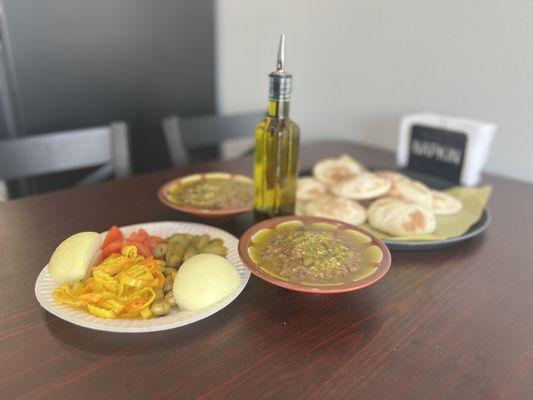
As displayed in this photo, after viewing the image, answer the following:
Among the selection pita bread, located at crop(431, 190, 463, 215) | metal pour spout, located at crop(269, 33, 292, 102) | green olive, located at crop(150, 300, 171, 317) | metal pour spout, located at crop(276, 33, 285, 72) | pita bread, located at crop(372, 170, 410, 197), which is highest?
metal pour spout, located at crop(276, 33, 285, 72)

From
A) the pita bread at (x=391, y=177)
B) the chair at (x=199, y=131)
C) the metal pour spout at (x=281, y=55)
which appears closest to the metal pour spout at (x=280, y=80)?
the metal pour spout at (x=281, y=55)

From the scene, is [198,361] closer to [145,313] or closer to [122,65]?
[145,313]

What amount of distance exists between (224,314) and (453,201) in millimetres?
704

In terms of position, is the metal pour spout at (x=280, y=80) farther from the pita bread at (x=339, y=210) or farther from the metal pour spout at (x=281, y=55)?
the pita bread at (x=339, y=210)

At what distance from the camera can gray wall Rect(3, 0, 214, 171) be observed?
172 cm

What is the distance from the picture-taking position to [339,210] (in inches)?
36.6

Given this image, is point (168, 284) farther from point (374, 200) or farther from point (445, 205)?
point (445, 205)

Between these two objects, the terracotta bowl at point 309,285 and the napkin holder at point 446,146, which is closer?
the terracotta bowl at point 309,285

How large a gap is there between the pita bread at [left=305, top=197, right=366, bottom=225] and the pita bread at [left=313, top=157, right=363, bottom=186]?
0.53ft

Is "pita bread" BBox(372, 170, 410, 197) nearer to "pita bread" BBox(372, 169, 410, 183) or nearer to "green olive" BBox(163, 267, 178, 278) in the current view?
"pita bread" BBox(372, 169, 410, 183)

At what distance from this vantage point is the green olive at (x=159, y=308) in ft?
1.93

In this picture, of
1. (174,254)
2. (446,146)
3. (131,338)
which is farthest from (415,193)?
(131,338)

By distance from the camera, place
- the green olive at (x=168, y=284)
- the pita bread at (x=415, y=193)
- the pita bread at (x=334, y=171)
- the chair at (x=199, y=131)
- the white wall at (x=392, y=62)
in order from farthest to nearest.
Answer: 1. the chair at (x=199, y=131)
2. the white wall at (x=392, y=62)
3. the pita bread at (x=334, y=171)
4. the pita bread at (x=415, y=193)
5. the green olive at (x=168, y=284)

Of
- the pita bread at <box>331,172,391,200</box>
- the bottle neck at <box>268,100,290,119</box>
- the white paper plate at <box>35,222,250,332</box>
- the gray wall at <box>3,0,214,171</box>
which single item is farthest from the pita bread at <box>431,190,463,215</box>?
the gray wall at <box>3,0,214,171</box>
